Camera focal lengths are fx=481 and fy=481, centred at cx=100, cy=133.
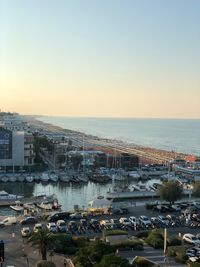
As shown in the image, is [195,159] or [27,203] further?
[195,159]

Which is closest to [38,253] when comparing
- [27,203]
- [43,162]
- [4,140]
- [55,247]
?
[55,247]

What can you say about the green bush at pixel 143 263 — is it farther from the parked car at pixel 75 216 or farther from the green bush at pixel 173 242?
the parked car at pixel 75 216

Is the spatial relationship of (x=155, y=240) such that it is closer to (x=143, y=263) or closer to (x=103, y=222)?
(x=143, y=263)

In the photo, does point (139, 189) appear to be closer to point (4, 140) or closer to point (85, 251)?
point (4, 140)

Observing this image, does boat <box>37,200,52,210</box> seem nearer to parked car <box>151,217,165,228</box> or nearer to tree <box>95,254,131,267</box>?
parked car <box>151,217,165,228</box>

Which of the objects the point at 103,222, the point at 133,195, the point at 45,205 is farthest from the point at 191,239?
the point at 133,195

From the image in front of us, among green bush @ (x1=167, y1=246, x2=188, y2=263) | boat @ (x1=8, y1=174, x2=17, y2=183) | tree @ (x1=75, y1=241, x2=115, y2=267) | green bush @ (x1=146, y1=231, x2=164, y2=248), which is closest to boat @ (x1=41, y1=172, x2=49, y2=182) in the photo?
boat @ (x1=8, y1=174, x2=17, y2=183)
